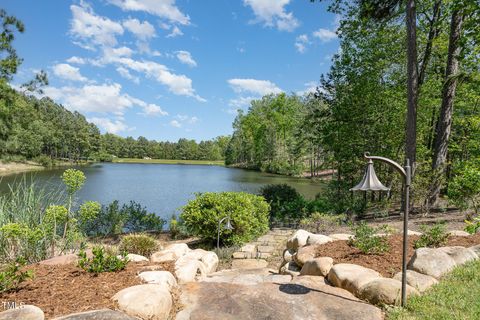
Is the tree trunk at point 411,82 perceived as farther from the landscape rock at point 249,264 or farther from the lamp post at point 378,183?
the lamp post at point 378,183

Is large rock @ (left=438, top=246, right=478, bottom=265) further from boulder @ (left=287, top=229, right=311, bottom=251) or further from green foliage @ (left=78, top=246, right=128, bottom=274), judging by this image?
green foliage @ (left=78, top=246, right=128, bottom=274)

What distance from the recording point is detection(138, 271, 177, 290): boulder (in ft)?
12.3

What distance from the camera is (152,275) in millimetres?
3838

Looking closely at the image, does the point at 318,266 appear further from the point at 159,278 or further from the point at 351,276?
the point at 159,278

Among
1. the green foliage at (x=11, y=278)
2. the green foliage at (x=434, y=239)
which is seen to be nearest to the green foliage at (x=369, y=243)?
the green foliage at (x=434, y=239)

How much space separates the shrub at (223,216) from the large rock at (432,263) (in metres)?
3.85

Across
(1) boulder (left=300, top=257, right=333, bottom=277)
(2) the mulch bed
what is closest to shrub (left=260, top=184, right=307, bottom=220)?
(2) the mulch bed

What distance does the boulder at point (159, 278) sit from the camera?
3744 millimetres

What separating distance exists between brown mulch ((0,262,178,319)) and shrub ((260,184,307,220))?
23.0ft

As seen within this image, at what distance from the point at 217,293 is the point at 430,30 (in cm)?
1200

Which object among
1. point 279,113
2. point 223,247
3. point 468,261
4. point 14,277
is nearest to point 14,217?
point 14,277

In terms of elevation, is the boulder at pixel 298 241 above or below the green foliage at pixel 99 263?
below

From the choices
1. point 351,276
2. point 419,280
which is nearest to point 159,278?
point 351,276

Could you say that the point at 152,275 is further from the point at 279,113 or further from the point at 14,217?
the point at 279,113
